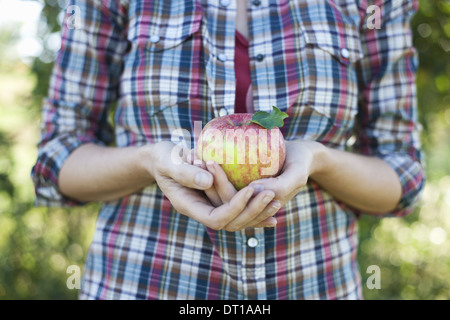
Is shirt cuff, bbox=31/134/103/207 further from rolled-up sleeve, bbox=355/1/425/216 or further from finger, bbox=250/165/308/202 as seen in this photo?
rolled-up sleeve, bbox=355/1/425/216

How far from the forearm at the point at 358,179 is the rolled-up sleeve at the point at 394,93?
4 cm

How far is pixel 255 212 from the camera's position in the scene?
83cm

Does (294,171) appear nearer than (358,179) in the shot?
Yes

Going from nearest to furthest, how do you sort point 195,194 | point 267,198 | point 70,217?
point 267,198
point 195,194
point 70,217

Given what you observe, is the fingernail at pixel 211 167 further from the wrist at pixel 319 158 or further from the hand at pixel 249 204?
the wrist at pixel 319 158

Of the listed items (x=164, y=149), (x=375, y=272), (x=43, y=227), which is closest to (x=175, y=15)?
(x=164, y=149)

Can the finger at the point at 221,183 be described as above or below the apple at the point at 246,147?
below

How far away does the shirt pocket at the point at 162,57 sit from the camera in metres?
1.08

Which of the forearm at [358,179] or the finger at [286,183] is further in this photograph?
the forearm at [358,179]

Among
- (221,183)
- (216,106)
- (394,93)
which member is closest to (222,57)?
(216,106)

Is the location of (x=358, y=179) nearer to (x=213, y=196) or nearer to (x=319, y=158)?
(x=319, y=158)

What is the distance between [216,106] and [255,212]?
32 centimetres

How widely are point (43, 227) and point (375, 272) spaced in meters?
2.07

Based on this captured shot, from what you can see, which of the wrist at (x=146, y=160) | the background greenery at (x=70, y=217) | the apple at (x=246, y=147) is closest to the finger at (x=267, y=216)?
the apple at (x=246, y=147)
